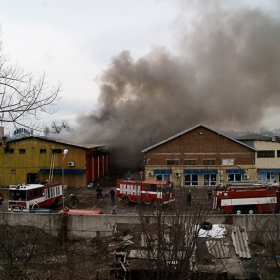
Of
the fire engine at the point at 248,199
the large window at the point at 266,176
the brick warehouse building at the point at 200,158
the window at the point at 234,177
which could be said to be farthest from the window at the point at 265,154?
the fire engine at the point at 248,199

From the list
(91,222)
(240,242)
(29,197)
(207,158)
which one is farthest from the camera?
(207,158)

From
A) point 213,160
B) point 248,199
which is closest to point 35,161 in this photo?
point 213,160

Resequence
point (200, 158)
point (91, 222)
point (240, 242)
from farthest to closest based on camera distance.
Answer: point (200, 158) < point (91, 222) < point (240, 242)

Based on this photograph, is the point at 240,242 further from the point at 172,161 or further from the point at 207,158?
the point at 207,158

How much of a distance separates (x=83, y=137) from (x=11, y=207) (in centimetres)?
1563

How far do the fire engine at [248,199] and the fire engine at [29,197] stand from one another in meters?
8.75

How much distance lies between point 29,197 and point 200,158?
1307 centimetres

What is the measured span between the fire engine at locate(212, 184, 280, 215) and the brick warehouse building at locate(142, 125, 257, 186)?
329 inches

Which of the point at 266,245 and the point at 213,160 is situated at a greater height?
the point at 213,160

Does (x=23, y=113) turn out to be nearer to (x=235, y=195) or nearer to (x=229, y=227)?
(x=229, y=227)

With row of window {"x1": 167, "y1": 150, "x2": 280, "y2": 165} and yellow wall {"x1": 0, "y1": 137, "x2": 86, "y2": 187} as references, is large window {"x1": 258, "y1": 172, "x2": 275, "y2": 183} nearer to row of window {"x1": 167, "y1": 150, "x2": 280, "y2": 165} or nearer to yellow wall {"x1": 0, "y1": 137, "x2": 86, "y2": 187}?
row of window {"x1": 167, "y1": 150, "x2": 280, "y2": 165}

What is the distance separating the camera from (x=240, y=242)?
8633 mm

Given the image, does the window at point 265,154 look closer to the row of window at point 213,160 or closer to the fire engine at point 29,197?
the row of window at point 213,160

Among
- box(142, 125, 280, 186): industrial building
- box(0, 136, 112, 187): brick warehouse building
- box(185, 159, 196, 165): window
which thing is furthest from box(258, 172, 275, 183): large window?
box(0, 136, 112, 187): brick warehouse building
